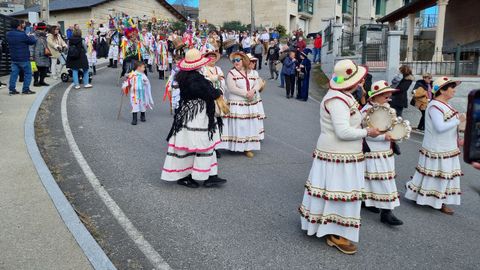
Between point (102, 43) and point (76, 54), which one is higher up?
point (102, 43)

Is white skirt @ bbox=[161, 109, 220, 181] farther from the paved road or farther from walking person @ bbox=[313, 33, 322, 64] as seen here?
walking person @ bbox=[313, 33, 322, 64]

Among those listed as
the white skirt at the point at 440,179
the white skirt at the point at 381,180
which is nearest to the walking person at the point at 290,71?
the white skirt at the point at 440,179

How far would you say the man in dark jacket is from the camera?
12.3 m

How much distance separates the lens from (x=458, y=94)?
13781 millimetres

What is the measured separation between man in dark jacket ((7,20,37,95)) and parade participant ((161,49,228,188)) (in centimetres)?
805

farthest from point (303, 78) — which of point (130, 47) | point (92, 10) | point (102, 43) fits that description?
point (92, 10)

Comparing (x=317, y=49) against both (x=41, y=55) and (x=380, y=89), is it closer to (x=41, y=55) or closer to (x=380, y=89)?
(x=41, y=55)

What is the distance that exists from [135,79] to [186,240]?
657cm

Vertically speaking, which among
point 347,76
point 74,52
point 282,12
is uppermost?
point 282,12

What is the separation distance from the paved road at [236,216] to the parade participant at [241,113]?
26 cm

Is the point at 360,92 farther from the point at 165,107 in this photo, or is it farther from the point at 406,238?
the point at 165,107

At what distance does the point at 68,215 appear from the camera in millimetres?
4930

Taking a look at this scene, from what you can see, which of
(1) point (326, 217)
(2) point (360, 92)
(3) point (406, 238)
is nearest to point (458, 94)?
(2) point (360, 92)

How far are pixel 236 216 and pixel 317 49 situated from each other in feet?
79.1
